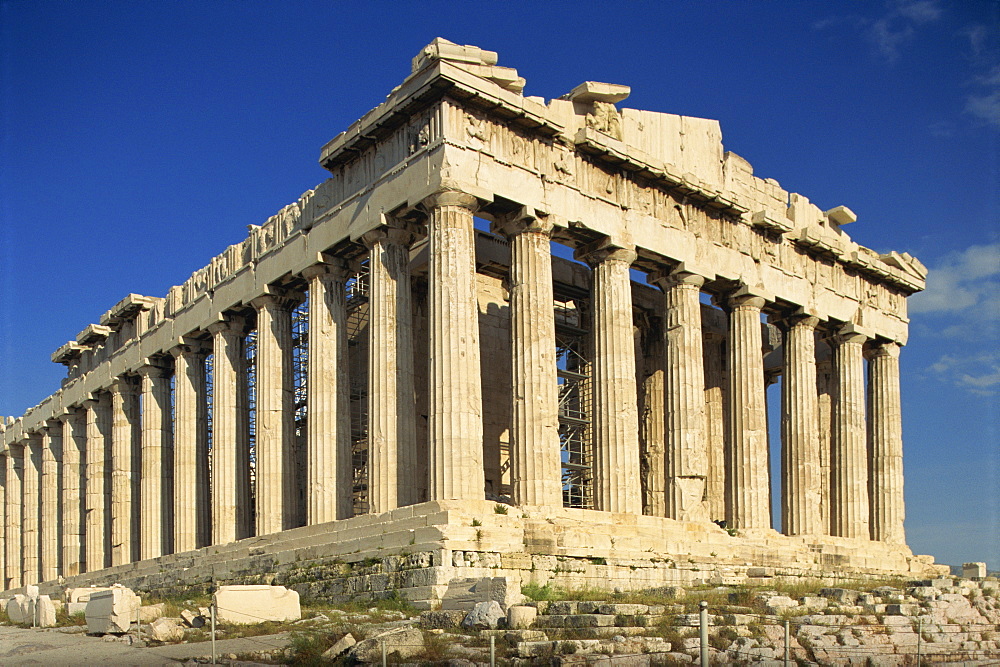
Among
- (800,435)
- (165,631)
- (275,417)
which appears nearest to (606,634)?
(165,631)

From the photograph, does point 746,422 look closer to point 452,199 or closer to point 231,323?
point 452,199

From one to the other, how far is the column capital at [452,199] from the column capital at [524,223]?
1539 mm

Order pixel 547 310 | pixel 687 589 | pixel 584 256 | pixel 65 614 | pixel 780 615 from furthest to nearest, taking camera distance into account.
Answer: pixel 584 256 → pixel 547 310 → pixel 65 614 → pixel 687 589 → pixel 780 615

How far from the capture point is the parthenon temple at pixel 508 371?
84.1ft

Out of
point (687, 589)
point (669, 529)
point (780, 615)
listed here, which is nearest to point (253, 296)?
point (669, 529)

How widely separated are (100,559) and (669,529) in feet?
81.2

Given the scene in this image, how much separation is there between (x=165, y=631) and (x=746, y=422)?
19.0 meters

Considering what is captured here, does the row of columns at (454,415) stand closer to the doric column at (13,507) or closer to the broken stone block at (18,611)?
the broken stone block at (18,611)

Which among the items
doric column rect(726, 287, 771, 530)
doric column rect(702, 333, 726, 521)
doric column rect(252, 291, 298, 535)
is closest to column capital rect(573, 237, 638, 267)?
doric column rect(726, 287, 771, 530)

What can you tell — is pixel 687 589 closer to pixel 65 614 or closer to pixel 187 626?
pixel 187 626

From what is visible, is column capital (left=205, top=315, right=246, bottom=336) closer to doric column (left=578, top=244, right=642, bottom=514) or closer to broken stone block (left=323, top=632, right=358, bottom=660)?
doric column (left=578, top=244, right=642, bottom=514)

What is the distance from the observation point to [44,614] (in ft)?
76.6

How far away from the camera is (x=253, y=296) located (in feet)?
110

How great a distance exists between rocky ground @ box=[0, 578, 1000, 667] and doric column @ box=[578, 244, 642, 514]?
20.8 ft
